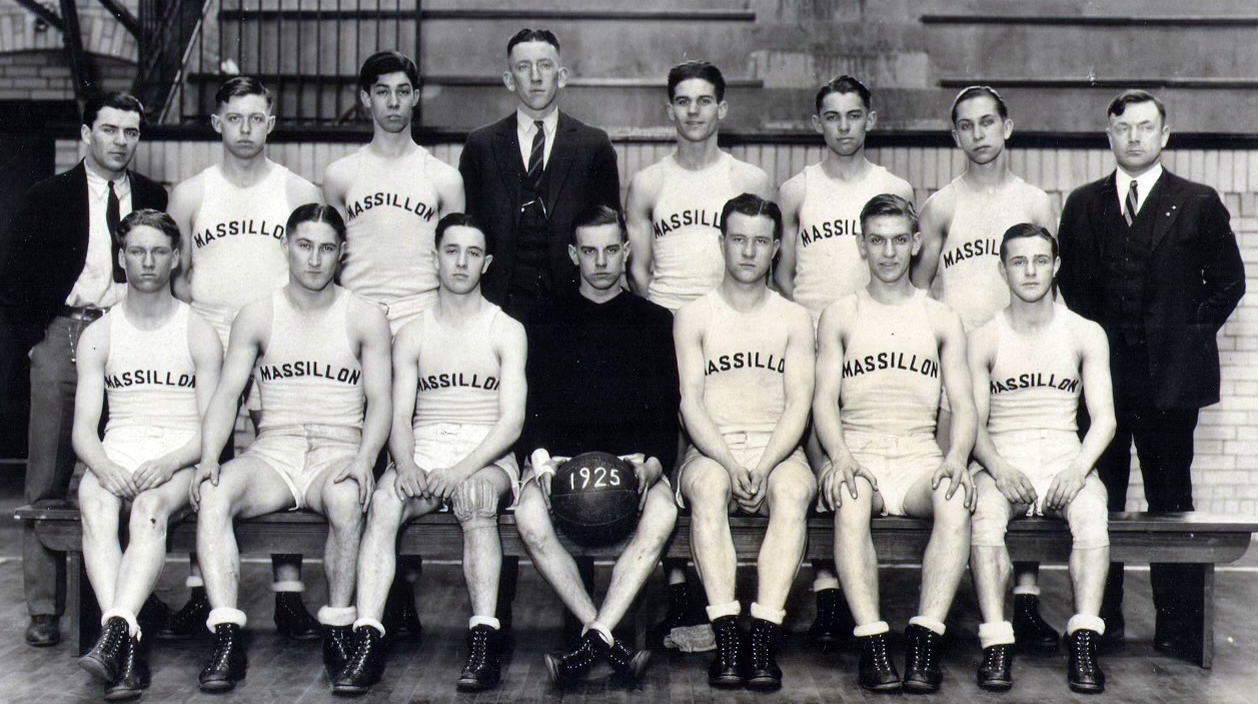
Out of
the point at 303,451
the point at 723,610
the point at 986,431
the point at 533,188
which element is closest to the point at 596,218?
the point at 533,188

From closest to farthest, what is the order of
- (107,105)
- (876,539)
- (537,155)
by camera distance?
(876,539) → (107,105) → (537,155)

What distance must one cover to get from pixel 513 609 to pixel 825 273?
1898mm

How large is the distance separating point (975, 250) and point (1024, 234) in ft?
1.41

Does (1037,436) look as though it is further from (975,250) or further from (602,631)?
(602,631)

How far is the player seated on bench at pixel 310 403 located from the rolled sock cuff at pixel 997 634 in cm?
206

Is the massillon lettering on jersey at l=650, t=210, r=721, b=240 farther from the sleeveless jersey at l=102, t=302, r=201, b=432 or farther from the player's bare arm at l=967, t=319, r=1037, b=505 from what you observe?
the sleeveless jersey at l=102, t=302, r=201, b=432

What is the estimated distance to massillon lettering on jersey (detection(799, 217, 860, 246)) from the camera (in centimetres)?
475

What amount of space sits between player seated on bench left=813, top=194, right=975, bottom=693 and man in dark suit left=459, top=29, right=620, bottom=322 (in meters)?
1.05

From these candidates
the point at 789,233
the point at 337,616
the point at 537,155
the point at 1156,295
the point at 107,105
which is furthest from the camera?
the point at 789,233

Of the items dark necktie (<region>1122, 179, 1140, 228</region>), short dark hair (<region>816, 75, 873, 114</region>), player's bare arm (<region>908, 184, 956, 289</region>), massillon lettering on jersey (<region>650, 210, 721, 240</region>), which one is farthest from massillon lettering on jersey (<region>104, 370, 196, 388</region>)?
dark necktie (<region>1122, 179, 1140, 228</region>)

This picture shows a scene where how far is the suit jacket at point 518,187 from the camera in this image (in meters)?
4.71

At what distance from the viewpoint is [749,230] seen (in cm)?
428

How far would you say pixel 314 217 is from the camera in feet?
13.9

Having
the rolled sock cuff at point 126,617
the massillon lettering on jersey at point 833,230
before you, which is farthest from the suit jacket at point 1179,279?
the rolled sock cuff at point 126,617
